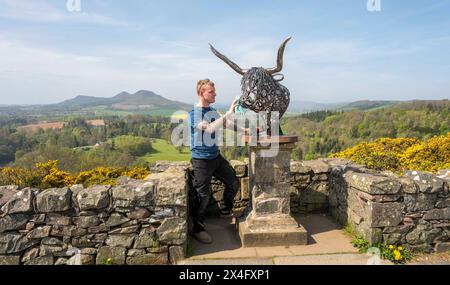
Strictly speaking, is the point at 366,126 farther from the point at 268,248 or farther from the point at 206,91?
the point at 206,91

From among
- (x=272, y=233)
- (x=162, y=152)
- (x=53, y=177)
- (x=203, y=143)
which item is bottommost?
(x=162, y=152)

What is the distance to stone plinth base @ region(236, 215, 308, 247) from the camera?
4.18m

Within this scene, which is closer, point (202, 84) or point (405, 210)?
point (405, 210)

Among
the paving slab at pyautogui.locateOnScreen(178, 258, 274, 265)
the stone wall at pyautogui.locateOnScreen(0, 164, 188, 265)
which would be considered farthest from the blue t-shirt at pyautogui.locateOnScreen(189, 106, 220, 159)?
the paving slab at pyautogui.locateOnScreen(178, 258, 274, 265)

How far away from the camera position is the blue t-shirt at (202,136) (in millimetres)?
4215

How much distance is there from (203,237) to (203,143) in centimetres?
133

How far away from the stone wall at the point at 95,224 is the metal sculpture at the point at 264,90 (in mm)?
1432

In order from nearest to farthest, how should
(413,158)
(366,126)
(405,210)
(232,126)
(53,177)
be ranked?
(405,210) → (232,126) → (53,177) → (413,158) → (366,126)

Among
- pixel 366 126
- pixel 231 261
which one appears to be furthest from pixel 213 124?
pixel 366 126

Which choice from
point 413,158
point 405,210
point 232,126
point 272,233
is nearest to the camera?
point 405,210

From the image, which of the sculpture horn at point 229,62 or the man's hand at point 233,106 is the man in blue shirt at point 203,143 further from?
the sculpture horn at point 229,62

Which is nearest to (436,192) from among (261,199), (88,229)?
(261,199)

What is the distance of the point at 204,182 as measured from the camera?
14.4ft
